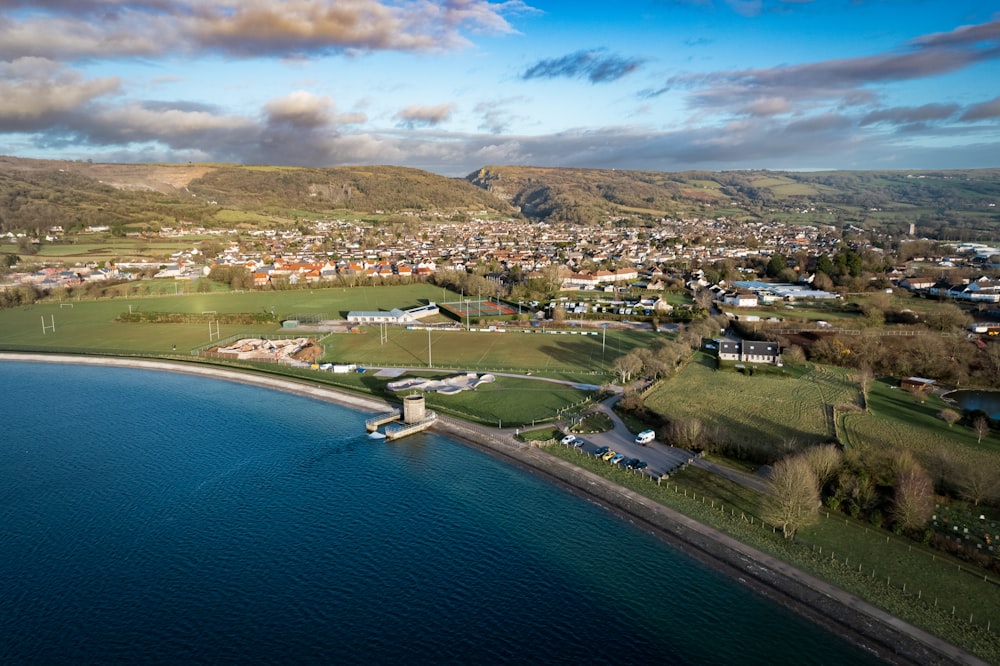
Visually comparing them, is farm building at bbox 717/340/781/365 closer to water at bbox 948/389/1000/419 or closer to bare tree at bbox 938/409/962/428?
water at bbox 948/389/1000/419

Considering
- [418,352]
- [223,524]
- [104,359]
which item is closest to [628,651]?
[223,524]

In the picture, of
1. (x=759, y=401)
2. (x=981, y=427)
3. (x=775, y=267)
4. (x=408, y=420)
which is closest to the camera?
(x=981, y=427)

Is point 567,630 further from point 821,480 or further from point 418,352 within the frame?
point 418,352

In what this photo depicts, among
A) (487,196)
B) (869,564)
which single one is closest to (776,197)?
(487,196)

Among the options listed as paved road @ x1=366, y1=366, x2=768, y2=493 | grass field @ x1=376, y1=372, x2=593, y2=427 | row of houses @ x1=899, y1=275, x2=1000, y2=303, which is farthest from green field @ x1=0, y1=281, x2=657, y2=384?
row of houses @ x1=899, y1=275, x2=1000, y2=303

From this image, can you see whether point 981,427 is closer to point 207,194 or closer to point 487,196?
point 207,194

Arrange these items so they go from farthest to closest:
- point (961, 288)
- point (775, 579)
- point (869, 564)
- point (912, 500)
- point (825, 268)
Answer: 1. point (825, 268)
2. point (961, 288)
3. point (912, 500)
4. point (869, 564)
5. point (775, 579)

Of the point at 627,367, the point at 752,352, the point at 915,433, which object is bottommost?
the point at 915,433
